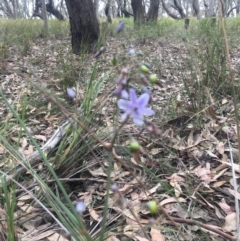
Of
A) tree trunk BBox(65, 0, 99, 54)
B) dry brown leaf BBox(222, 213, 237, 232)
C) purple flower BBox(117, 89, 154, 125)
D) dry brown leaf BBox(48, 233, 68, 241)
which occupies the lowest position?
dry brown leaf BBox(222, 213, 237, 232)

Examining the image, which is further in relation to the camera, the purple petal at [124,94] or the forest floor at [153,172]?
the forest floor at [153,172]

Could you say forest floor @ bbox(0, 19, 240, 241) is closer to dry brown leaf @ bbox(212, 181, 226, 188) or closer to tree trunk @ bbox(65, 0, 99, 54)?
dry brown leaf @ bbox(212, 181, 226, 188)

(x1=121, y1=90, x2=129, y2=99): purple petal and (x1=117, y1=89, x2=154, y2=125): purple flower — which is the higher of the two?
(x1=121, y1=90, x2=129, y2=99): purple petal

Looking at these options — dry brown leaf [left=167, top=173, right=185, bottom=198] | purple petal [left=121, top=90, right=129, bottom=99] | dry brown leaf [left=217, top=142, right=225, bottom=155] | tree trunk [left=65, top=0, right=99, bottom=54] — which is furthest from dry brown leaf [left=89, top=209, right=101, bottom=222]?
tree trunk [left=65, top=0, right=99, bottom=54]

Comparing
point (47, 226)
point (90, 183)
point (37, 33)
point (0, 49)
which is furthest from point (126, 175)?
point (37, 33)

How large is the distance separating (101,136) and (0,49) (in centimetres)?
311

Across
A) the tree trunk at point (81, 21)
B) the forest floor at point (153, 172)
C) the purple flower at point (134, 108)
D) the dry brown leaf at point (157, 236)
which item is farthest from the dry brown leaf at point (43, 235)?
the tree trunk at point (81, 21)

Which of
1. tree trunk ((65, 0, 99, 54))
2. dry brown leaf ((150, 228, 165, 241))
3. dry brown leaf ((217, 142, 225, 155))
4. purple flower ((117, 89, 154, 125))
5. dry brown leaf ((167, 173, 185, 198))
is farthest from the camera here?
tree trunk ((65, 0, 99, 54))

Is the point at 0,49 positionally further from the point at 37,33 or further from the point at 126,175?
the point at 126,175

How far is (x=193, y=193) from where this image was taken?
154 centimetres

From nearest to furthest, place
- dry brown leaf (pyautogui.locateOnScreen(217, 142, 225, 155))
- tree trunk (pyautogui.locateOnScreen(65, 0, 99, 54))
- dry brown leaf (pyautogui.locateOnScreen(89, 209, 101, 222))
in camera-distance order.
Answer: dry brown leaf (pyautogui.locateOnScreen(89, 209, 101, 222)), dry brown leaf (pyautogui.locateOnScreen(217, 142, 225, 155)), tree trunk (pyautogui.locateOnScreen(65, 0, 99, 54))

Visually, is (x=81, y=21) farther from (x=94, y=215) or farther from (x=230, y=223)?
(x=230, y=223)

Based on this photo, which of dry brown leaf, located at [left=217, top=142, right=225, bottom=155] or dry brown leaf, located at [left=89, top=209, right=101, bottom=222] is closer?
dry brown leaf, located at [left=89, top=209, right=101, bottom=222]

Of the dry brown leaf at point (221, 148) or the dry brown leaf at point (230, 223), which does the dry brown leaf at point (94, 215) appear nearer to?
the dry brown leaf at point (230, 223)
